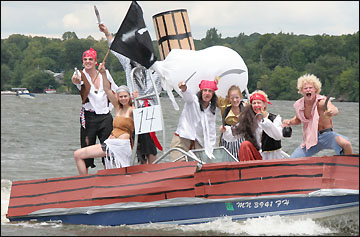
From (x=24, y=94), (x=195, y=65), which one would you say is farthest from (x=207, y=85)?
(x=24, y=94)

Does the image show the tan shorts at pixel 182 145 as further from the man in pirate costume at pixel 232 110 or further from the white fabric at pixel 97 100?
the white fabric at pixel 97 100

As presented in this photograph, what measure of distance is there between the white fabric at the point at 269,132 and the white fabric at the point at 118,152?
125cm

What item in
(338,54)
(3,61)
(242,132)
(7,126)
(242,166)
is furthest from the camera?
(338,54)

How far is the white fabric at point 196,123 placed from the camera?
8.74m

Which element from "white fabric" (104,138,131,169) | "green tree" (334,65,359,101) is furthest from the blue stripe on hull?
"green tree" (334,65,359,101)

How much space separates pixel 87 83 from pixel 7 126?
21526mm

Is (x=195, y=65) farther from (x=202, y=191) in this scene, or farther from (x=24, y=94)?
(x=24, y=94)

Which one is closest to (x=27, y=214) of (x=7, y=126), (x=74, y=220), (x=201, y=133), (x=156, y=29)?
(x=74, y=220)

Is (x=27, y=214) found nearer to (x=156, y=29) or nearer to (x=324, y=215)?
(x=156, y=29)

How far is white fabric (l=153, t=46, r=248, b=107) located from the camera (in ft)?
28.6

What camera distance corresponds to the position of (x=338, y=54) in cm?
5294

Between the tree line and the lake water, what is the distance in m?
A: 1.49

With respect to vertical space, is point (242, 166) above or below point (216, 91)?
below

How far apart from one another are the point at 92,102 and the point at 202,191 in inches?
101
